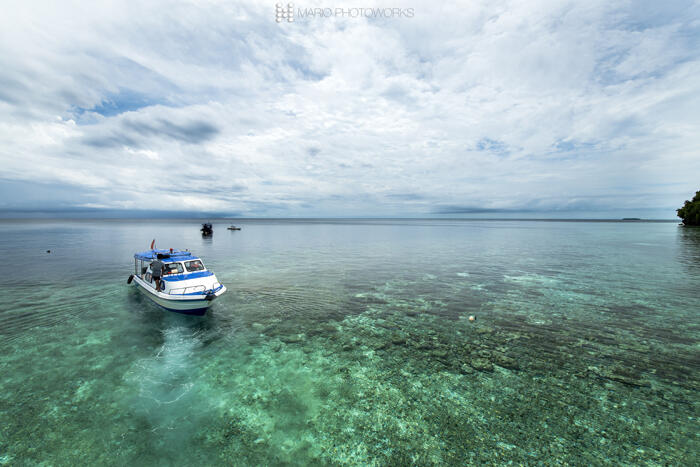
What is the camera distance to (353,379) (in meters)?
12.6

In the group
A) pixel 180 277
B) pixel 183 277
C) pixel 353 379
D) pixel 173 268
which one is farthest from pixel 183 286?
pixel 353 379

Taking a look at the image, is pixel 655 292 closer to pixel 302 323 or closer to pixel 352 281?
pixel 352 281

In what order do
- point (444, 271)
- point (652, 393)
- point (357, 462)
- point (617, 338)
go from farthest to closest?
point (444, 271), point (617, 338), point (652, 393), point (357, 462)

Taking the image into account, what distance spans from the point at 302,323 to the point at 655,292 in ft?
106

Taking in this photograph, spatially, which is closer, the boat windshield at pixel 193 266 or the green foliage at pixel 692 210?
the boat windshield at pixel 193 266

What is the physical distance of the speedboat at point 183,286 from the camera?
61.8 ft

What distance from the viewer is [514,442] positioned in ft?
29.3

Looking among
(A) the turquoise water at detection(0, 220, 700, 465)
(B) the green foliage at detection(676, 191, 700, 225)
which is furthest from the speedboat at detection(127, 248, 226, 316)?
(B) the green foliage at detection(676, 191, 700, 225)

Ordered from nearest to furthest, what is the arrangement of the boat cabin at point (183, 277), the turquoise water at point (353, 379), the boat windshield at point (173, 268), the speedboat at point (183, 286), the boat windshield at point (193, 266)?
1. the turquoise water at point (353, 379)
2. the speedboat at point (183, 286)
3. the boat cabin at point (183, 277)
4. the boat windshield at point (173, 268)
5. the boat windshield at point (193, 266)

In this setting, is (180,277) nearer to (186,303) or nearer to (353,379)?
(186,303)

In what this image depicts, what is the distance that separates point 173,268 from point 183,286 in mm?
3015

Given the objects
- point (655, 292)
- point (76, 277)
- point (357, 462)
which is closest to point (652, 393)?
point (357, 462)

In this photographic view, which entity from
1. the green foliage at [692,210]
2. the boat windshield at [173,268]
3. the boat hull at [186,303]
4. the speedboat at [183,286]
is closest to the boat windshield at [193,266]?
the speedboat at [183,286]

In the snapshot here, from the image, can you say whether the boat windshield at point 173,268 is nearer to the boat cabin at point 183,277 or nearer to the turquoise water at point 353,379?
the boat cabin at point 183,277
